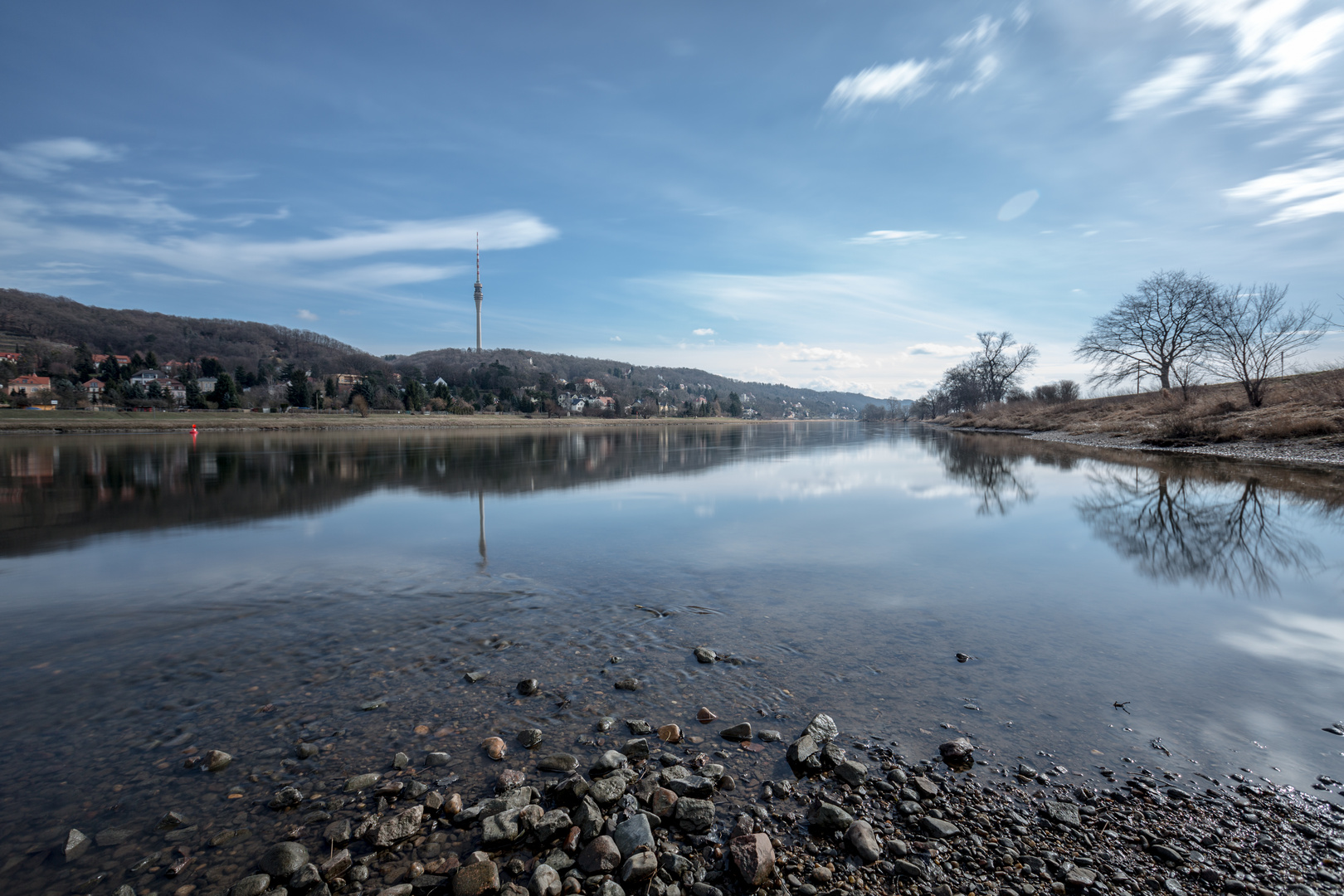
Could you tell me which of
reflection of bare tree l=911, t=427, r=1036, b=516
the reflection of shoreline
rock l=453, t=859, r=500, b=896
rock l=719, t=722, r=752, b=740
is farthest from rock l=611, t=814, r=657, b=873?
reflection of bare tree l=911, t=427, r=1036, b=516

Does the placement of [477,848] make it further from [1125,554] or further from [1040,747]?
[1125,554]

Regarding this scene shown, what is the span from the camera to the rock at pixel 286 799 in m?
3.28

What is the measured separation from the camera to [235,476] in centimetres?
2045

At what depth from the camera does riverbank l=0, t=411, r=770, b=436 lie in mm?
50219

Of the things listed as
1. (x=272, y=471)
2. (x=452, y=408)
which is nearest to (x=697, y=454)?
(x=272, y=471)

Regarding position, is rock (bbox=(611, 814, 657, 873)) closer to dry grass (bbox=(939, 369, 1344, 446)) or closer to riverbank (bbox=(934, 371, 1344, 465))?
riverbank (bbox=(934, 371, 1344, 465))

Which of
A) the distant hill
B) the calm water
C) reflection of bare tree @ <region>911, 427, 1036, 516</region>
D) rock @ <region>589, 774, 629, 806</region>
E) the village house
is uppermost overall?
the distant hill

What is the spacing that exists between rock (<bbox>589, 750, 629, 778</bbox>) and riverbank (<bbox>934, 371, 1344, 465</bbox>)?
101 feet

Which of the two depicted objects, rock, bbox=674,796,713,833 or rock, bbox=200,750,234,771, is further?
rock, bbox=200,750,234,771

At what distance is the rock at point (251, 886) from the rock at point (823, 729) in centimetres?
315

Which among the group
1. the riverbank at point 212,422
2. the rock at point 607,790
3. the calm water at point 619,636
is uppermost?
the riverbank at point 212,422

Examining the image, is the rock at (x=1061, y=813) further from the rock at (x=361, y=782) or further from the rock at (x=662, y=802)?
the rock at (x=361, y=782)

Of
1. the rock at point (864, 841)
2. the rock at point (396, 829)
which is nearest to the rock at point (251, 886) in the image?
the rock at point (396, 829)

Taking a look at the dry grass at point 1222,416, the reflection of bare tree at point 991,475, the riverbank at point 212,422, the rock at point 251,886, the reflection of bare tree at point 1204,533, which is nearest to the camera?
the rock at point 251,886
